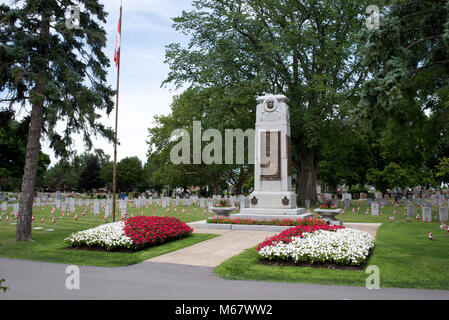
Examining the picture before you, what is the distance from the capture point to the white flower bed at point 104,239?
10.2 m

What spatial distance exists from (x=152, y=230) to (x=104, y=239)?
151cm

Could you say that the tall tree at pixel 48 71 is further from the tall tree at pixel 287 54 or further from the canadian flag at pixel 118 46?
the tall tree at pixel 287 54

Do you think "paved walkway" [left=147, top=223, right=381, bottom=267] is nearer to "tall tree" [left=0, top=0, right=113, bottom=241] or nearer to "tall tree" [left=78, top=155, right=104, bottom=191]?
"tall tree" [left=0, top=0, right=113, bottom=241]

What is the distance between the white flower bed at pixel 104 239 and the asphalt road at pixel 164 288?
6.80 feet

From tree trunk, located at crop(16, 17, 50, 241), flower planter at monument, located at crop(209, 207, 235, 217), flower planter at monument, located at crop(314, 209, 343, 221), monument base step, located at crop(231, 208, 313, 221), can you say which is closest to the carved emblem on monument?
monument base step, located at crop(231, 208, 313, 221)

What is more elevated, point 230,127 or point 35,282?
point 230,127

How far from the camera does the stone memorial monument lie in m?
17.1

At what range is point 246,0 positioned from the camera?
27469 millimetres

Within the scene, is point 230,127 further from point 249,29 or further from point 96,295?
point 96,295

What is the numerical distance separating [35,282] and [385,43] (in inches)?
372

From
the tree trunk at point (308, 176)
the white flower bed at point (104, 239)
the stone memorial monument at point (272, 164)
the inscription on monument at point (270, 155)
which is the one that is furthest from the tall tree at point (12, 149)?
the tree trunk at point (308, 176)

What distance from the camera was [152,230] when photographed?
36.7 ft
